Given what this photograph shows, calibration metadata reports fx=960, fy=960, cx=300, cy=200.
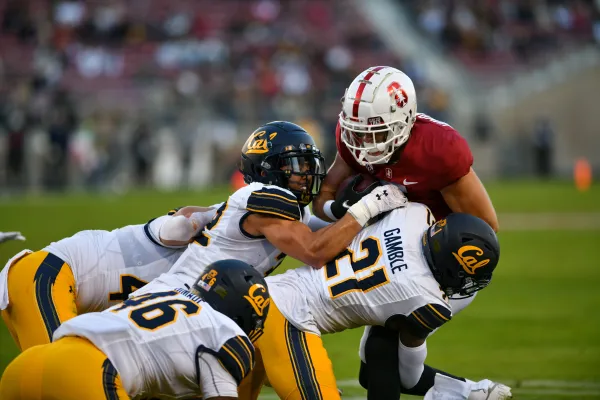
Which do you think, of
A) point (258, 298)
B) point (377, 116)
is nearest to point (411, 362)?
point (258, 298)

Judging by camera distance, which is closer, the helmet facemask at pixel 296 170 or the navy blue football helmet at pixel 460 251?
the navy blue football helmet at pixel 460 251

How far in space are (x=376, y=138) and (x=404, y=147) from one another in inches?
8.1

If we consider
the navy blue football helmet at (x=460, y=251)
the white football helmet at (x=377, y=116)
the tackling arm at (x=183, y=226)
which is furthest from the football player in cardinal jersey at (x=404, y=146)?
the tackling arm at (x=183, y=226)

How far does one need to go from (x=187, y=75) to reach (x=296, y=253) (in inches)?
870

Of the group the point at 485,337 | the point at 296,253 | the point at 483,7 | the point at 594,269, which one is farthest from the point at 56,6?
the point at 296,253

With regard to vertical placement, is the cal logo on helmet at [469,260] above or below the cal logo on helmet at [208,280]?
below

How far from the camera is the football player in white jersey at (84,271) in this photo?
515 cm

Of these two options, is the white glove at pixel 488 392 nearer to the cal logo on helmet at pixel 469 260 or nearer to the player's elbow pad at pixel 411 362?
the player's elbow pad at pixel 411 362

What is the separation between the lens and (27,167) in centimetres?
2450

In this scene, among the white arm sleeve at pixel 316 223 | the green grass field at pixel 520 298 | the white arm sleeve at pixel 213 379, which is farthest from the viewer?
the green grass field at pixel 520 298

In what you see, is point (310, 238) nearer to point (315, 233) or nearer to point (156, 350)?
point (315, 233)

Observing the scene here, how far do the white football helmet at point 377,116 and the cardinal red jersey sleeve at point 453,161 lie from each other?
0.25 metres

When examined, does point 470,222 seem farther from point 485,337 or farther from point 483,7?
point 483,7

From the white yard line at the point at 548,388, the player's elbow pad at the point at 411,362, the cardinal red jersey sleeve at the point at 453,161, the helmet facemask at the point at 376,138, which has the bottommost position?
the white yard line at the point at 548,388
